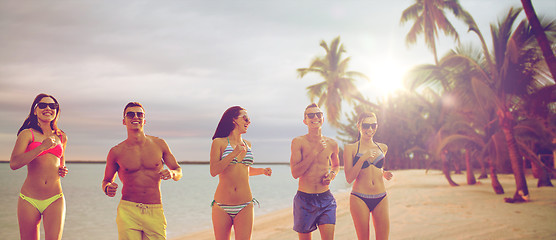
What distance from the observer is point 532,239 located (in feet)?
31.1

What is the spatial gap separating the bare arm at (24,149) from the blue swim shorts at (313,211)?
338cm

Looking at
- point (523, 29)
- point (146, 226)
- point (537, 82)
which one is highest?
point (523, 29)

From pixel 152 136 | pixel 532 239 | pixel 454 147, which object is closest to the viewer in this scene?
pixel 152 136

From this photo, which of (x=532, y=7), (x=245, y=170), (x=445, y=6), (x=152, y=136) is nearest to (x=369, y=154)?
(x=245, y=170)

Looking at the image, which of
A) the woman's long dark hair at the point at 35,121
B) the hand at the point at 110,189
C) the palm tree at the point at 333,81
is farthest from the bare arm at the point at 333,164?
the palm tree at the point at 333,81

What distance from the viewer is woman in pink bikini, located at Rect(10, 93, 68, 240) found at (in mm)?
5180

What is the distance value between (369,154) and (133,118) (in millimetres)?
3244

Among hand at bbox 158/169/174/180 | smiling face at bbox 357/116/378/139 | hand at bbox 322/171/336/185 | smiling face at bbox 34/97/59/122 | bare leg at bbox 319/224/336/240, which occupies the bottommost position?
bare leg at bbox 319/224/336/240

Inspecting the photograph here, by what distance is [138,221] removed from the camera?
4.55 meters

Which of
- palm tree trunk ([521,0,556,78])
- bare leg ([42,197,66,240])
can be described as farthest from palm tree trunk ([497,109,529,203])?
bare leg ([42,197,66,240])

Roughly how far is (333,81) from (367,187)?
30441 mm

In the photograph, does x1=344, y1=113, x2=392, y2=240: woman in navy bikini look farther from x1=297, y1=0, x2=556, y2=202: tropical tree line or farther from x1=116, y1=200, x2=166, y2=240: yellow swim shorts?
x1=297, y1=0, x2=556, y2=202: tropical tree line

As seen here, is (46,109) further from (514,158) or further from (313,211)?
(514,158)

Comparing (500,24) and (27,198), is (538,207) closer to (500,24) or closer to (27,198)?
(500,24)
